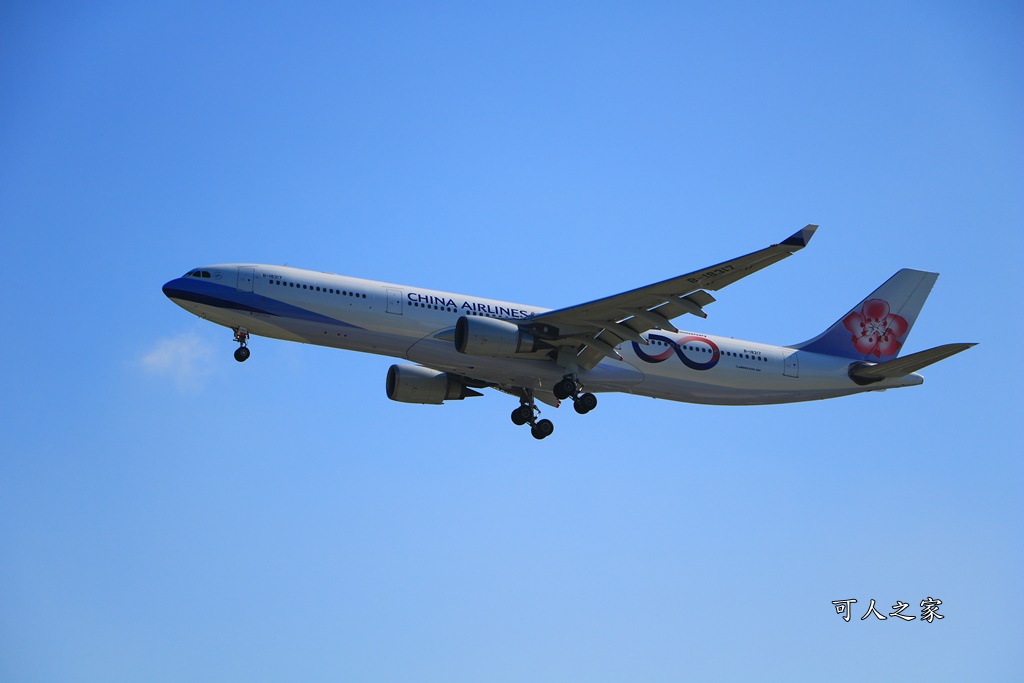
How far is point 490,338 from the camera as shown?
3328cm

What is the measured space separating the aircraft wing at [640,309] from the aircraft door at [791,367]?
22.9 feet

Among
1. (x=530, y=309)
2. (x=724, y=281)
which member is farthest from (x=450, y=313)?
(x=724, y=281)

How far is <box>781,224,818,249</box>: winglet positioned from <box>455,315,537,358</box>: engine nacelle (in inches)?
364

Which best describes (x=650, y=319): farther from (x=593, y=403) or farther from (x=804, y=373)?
(x=804, y=373)

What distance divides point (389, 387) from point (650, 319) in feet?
36.3

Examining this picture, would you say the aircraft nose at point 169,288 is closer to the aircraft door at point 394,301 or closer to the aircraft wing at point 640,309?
the aircraft door at point 394,301

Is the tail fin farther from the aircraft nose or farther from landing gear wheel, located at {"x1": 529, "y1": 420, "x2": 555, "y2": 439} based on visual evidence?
the aircraft nose

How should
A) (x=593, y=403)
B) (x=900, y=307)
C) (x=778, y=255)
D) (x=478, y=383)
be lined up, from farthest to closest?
(x=900, y=307)
(x=478, y=383)
(x=593, y=403)
(x=778, y=255)

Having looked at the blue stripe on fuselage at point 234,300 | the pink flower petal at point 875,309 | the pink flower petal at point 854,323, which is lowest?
the blue stripe on fuselage at point 234,300

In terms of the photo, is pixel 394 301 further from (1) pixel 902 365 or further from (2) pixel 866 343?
(2) pixel 866 343

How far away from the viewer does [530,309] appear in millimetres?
36844

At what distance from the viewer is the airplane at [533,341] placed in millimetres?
33312

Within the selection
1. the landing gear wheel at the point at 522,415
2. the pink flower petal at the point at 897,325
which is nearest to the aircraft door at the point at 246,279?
the landing gear wheel at the point at 522,415

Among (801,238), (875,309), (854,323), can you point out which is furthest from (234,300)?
(875,309)
